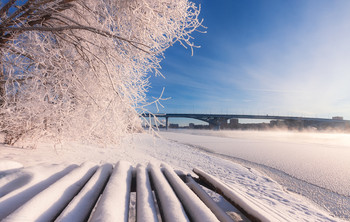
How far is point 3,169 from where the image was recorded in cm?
187

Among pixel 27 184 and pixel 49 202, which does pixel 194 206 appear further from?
pixel 27 184

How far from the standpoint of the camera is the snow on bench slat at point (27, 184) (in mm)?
1058

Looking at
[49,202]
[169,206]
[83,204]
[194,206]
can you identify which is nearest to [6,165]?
[49,202]

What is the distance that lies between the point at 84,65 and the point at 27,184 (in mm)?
2883

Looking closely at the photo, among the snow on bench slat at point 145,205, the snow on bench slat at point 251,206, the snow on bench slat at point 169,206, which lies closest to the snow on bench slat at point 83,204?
the snow on bench slat at point 145,205

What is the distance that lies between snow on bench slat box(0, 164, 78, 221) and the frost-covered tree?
1.26m

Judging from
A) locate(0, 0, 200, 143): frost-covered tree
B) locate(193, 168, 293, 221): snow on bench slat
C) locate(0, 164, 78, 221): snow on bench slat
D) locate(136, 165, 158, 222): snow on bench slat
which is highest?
locate(0, 0, 200, 143): frost-covered tree

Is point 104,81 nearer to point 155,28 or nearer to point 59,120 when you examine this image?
point 59,120

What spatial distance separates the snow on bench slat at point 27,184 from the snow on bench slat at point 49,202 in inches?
5.4

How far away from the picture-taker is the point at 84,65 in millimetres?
3754

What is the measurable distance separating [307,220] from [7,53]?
5161 millimetres

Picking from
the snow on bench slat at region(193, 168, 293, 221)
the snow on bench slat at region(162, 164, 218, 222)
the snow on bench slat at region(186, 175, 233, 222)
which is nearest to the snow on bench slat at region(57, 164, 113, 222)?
the snow on bench slat at region(162, 164, 218, 222)

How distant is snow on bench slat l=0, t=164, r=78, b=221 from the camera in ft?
3.47

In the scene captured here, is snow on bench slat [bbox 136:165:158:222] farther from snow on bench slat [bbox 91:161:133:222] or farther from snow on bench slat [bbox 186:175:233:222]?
snow on bench slat [bbox 186:175:233:222]
